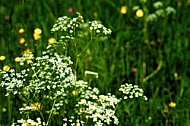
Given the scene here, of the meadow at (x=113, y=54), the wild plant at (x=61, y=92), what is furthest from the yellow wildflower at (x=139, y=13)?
the wild plant at (x=61, y=92)

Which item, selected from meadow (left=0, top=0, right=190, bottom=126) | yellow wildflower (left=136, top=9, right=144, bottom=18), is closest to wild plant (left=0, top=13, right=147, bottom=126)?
meadow (left=0, top=0, right=190, bottom=126)

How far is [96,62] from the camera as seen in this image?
3096mm

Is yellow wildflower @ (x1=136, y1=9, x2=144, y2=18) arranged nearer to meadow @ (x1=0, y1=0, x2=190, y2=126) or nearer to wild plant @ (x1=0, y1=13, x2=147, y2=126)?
meadow @ (x1=0, y1=0, x2=190, y2=126)

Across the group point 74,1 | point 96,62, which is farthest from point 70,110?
point 74,1

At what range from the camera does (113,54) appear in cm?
317

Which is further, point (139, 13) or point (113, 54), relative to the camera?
point (139, 13)

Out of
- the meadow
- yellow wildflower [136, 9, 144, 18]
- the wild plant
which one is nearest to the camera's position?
the wild plant

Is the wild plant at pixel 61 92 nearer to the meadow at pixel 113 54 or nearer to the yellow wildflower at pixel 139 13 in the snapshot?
the meadow at pixel 113 54

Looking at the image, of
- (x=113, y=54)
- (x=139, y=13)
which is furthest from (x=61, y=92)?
(x=139, y=13)

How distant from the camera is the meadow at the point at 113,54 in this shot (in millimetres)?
2680

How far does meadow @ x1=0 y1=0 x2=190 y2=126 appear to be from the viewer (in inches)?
105

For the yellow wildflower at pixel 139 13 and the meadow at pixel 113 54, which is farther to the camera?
the yellow wildflower at pixel 139 13

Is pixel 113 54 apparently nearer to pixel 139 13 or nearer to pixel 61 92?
pixel 139 13

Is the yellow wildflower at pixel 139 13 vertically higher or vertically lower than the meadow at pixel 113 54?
higher
